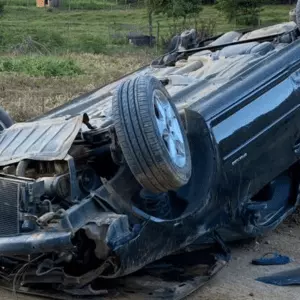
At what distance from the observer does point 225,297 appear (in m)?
5.12

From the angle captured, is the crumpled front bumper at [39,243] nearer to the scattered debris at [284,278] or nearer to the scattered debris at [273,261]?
the scattered debris at [284,278]

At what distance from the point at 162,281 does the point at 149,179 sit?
3.00 ft

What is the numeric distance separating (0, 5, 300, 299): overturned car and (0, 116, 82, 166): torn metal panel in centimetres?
1

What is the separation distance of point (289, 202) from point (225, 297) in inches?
58.4

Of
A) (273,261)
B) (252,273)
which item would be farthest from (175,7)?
(252,273)

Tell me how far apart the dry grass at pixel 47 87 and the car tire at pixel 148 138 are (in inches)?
253

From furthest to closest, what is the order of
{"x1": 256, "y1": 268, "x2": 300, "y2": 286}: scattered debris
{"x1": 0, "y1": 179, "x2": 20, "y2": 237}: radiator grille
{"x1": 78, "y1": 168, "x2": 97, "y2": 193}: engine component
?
{"x1": 256, "y1": 268, "x2": 300, "y2": 286}: scattered debris
{"x1": 78, "y1": 168, "x2": 97, "y2": 193}: engine component
{"x1": 0, "y1": 179, "x2": 20, "y2": 237}: radiator grille

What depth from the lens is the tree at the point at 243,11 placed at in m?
39.2

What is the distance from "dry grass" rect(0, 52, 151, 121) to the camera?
39.2ft

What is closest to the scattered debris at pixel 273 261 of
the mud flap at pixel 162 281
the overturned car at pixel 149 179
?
the overturned car at pixel 149 179

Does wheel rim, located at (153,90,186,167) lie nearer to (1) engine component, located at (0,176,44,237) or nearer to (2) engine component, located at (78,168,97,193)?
(2) engine component, located at (78,168,97,193)

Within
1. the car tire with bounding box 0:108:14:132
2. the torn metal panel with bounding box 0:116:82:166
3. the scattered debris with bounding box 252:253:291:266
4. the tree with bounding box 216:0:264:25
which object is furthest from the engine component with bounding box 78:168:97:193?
the tree with bounding box 216:0:264:25

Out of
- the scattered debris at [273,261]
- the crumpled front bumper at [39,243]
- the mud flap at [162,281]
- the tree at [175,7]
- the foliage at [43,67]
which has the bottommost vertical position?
the tree at [175,7]

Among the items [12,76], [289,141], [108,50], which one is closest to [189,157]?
[289,141]
